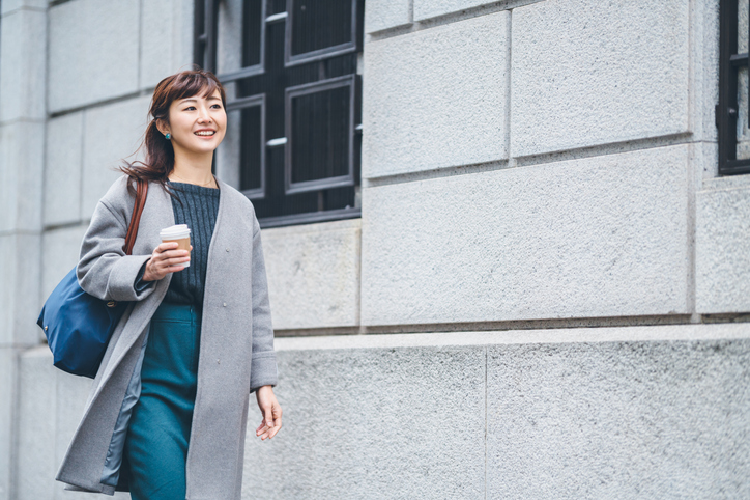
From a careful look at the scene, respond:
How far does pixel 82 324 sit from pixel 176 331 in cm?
34

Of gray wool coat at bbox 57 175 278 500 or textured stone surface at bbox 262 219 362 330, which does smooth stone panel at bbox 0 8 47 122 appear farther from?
gray wool coat at bbox 57 175 278 500

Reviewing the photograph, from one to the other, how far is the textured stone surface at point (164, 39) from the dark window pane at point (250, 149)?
0.55 m

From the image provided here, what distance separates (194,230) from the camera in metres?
3.87

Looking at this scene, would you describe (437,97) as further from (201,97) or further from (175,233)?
(175,233)

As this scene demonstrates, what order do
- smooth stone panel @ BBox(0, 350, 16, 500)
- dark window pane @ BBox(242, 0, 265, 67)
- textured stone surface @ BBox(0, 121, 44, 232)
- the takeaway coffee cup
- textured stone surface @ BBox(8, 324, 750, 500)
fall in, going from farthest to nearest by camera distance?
textured stone surface @ BBox(0, 121, 44, 232)
smooth stone panel @ BBox(0, 350, 16, 500)
dark window pane @ BBox(242, 0, 265, 67)
textured stone surface @ BBox(8, 324, 750, 500)
the takeaway coffee cup

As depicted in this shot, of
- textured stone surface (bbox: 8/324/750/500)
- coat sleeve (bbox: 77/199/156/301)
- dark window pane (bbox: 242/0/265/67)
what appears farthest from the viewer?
dark window pane (bbox: 242/0/265/67)

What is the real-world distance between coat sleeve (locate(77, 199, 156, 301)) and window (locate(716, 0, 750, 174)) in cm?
235

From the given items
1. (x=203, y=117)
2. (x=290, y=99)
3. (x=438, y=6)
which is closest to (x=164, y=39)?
(x=290, y=99)

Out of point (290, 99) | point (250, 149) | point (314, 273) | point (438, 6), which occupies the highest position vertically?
point (438, 6)

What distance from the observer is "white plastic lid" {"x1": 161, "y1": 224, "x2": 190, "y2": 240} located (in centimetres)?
345

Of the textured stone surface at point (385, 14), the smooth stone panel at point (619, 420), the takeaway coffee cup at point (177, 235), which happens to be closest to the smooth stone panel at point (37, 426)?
the textured stone surface at point (385, 14)

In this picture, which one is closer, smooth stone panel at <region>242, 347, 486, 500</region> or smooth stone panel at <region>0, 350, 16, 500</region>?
smooth stone panel at <region>242, 347, 486, 500</region>

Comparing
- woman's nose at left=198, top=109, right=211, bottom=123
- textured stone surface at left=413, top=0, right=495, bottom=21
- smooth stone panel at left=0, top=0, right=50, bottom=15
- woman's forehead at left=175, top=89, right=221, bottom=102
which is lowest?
woman's nose at left=198, top=109, right=211, bottom=123

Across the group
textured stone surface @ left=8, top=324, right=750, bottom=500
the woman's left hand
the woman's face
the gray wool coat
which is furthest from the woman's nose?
textured stone surface @ left=8, top=324, right=750, bottom=500
